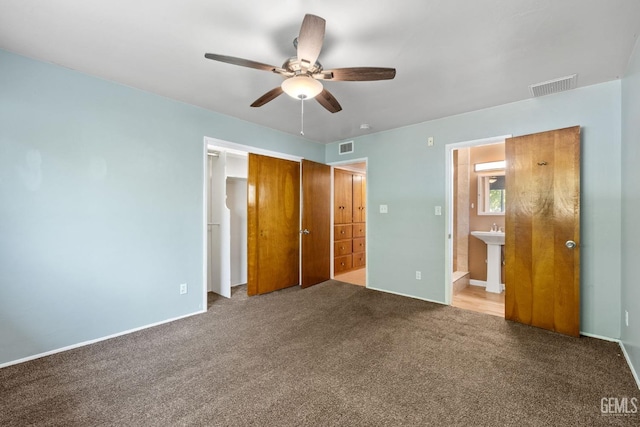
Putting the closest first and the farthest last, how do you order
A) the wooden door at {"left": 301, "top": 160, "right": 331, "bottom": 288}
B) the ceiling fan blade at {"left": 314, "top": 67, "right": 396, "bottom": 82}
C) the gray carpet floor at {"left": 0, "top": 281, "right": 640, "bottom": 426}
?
the gray carpet floor at {"left": 0, "top": 281, "right": 640, "bottom": 426} < the ceiling fan blade at {"left": 314, "top": 67, "right": 396, "bottom": 82} < the wooden door at {"left": 301, "top": 160, "right": 331, "bottom": 288}

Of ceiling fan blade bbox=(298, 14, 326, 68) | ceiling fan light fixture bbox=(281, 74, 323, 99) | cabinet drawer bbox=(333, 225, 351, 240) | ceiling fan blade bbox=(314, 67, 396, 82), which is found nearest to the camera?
ceiling fan blade bbox=(298, 14, 326, 68)

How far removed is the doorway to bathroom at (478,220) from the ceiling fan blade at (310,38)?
3.30 m

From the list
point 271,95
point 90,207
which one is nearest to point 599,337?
point 271,95

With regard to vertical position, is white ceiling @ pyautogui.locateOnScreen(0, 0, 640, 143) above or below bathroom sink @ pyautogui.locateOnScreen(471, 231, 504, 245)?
above

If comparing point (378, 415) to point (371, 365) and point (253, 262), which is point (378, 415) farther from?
point (253, 262)

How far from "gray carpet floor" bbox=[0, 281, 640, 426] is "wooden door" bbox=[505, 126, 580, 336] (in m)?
0.24

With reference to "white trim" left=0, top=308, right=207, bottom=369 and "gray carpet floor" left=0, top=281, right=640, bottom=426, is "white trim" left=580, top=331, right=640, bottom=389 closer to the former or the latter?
"gray carpet floor" left=0, top=281, right=640, bottom=426

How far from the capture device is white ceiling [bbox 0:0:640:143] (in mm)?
1678

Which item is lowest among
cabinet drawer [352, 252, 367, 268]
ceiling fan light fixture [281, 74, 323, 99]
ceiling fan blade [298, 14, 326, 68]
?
cabinet drawer [352, 252, 367, 268]

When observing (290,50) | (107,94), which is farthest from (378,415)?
(107,94)

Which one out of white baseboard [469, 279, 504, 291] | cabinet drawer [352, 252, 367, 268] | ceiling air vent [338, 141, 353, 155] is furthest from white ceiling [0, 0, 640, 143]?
cabinet drawer [352, 252, 367, 268]

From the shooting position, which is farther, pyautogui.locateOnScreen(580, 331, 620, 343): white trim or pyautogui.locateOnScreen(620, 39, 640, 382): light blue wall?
pyautogui.locateOnScreen(580, 331, 620, 343): white trim

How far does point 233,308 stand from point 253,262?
75 cm

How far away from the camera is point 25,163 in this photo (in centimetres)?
221
